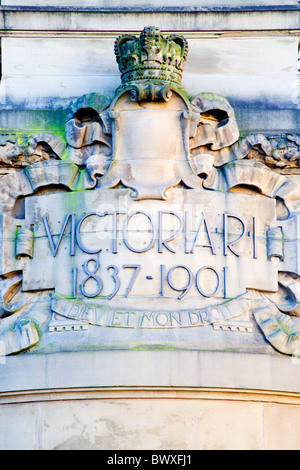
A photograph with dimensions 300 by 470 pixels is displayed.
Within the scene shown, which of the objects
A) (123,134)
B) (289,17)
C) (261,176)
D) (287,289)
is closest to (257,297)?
(287,289)

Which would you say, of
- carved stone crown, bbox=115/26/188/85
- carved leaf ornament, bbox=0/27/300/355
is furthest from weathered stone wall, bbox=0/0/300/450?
carved stone crown, bbox=115/26/188/85

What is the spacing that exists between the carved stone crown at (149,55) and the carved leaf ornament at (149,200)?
1cm

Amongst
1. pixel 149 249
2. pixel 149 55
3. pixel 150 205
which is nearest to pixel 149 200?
pixel 150 205

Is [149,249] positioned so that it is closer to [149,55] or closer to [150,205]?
[150,205]

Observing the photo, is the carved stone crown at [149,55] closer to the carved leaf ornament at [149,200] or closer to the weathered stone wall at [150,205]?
the carved leaf ornament at [149,200]

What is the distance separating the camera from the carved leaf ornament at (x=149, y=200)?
697 inches

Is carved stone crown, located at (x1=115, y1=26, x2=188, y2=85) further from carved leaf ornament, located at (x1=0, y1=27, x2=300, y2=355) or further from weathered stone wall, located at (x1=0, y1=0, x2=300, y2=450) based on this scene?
weathered stone wall, located at (x1=0, y1=0, x2=300, y2=450)

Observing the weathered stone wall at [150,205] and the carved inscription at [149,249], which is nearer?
the weathered stone wall at [150,205]

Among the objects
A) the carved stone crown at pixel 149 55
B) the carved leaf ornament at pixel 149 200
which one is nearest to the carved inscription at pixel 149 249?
the carved leaf ornament at pixel 149 200

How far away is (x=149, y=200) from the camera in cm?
1802

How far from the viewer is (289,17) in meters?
19.6

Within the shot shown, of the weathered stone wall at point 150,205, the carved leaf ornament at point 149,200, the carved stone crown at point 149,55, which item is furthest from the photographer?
the carved stone crown at point 149,55

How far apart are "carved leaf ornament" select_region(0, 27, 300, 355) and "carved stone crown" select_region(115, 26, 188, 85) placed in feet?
0.04

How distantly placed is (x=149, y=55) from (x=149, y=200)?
1942 millimetres
